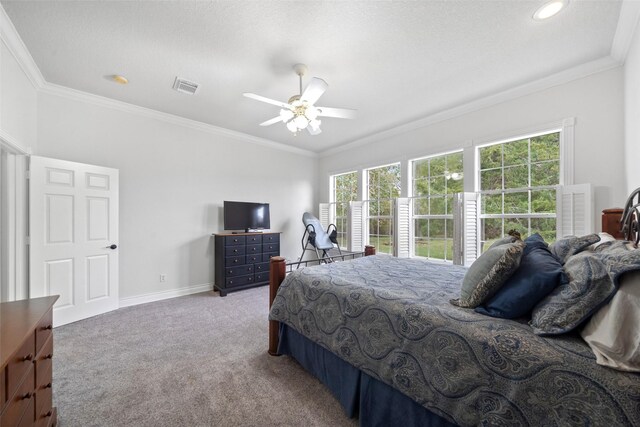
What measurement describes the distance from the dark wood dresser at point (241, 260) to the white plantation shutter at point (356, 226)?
61.5 inches

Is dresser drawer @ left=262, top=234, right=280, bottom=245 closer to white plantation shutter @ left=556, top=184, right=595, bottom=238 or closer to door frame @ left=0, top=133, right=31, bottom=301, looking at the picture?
door frame @ left=0, top=133, right=31, bottom=301

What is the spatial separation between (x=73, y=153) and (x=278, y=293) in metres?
3.25

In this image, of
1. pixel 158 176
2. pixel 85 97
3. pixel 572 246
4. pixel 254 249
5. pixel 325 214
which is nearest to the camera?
pixel 572 246

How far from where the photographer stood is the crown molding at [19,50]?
6.44 ft

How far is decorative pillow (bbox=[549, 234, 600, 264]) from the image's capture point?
1.42 m

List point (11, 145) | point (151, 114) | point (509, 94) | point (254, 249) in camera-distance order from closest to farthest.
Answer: point (11, 145)
point (509, 94)
point (151, 114)
point (254, 249)

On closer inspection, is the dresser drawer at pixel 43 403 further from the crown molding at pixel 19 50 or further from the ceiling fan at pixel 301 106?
the crown molding at pixel 19 50

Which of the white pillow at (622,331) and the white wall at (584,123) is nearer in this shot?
the white pillow at (622,331)

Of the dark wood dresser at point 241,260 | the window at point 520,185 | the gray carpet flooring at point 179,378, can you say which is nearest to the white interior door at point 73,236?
the gray carpet flooring at point 179,378

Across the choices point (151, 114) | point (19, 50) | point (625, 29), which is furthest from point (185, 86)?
→ point (625, 29)

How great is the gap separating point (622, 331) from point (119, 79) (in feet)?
13.8

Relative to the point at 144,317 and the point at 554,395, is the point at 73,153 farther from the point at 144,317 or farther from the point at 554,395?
the point at 554,395

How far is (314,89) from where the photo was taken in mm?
2219

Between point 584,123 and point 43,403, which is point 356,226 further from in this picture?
point 43,403
